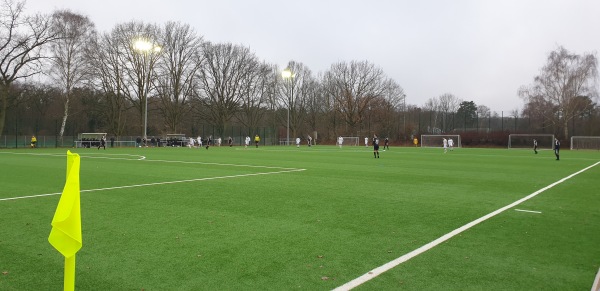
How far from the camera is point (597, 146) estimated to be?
156ft

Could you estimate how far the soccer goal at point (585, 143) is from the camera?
4781cm

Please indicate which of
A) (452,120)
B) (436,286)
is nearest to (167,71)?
(452,120)

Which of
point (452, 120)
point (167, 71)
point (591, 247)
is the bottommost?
point (591, 247)

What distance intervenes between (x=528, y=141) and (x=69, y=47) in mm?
59407

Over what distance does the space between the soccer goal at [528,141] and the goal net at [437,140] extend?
7061mm

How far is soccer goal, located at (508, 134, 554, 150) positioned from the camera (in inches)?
2096

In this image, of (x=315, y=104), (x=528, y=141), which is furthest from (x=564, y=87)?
(x=315, y=104)

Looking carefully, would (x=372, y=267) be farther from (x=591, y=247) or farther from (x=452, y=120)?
(x=452, y=120)

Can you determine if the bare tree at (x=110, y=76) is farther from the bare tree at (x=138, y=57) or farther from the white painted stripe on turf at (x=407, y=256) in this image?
the white painted stripe on turf at (x=407, y=256)

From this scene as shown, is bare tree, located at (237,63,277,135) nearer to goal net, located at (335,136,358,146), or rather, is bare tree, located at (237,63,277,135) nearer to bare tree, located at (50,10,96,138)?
goal net, located at (335,136,358,146)

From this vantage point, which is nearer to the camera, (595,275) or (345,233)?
(595,275)

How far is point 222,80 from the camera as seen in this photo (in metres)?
64.7

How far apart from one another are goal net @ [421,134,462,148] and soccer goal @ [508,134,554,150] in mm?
7061

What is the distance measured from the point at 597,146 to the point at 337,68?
146 feet
